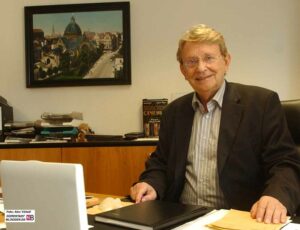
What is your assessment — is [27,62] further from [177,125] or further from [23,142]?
[177,125]

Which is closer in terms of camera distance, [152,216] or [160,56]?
[152,216]

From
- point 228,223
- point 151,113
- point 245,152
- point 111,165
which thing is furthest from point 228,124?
point 151,113

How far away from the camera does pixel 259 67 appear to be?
9.90 feet

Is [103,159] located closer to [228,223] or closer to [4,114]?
[4,114]

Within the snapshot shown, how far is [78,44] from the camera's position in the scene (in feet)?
10.4

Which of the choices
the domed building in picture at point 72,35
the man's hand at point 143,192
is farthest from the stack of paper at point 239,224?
the domed building in picture at point 72,35

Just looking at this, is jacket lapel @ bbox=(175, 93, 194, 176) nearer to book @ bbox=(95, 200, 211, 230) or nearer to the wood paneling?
book @ bbox=(95, 200, 211, 230)

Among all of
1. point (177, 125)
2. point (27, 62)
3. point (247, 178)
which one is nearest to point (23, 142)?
point (27, 62)

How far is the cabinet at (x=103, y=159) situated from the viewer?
8.86ft

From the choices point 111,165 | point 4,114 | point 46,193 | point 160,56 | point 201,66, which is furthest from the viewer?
point 160,56

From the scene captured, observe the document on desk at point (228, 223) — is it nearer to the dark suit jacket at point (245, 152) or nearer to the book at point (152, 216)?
the book at point (152, 216)

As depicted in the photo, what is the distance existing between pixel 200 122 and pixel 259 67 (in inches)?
60.2

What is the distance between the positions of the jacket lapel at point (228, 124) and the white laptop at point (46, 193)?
0.88 meters

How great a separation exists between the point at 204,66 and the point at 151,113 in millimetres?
1414
